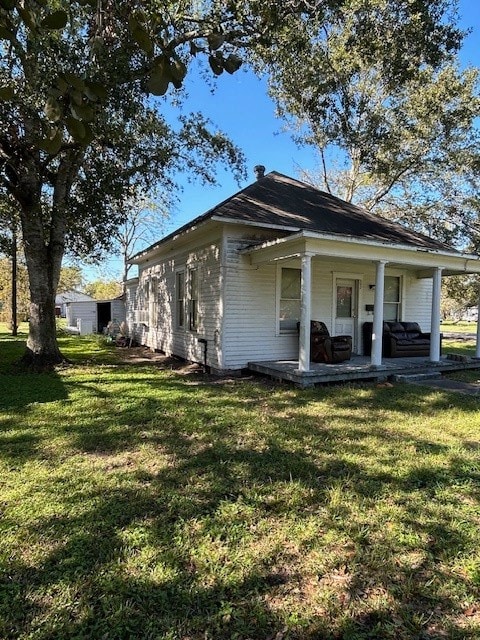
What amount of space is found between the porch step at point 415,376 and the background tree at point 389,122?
6.68m

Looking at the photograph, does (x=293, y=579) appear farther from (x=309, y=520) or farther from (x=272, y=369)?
(x=272, y=369)

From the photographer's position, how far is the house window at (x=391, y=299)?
11.2 m

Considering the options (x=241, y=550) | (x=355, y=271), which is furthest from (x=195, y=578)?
(x=355, y=271)

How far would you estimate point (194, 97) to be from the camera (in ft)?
34.7

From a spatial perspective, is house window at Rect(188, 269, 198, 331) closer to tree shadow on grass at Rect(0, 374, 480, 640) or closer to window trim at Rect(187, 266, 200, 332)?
window trim at Rect(187, 266, 200, 332)

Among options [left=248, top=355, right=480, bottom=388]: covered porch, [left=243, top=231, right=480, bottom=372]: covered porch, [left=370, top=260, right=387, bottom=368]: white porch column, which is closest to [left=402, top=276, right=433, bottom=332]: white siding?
[left=243, top=231, right=480, bottom=372]: covered porch

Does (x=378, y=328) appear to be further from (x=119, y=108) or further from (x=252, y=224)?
(x=119, y=108)

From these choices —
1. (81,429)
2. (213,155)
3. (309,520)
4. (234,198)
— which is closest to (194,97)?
(213,155)

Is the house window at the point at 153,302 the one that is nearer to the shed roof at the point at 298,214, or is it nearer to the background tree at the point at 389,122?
the shed roof at the point at 298,214

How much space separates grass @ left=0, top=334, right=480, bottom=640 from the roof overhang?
3.26 meters

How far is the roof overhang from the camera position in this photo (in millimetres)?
7480

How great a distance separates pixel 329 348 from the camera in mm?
8945

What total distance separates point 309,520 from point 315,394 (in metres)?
4.16

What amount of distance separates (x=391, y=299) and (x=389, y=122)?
28.9ft
